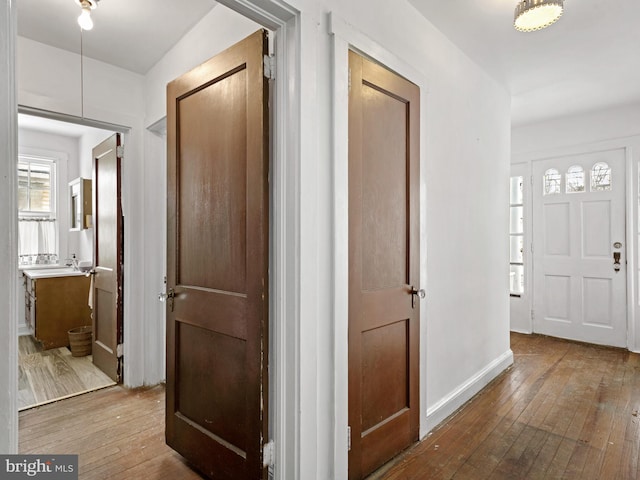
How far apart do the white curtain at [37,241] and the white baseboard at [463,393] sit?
5.09 meters

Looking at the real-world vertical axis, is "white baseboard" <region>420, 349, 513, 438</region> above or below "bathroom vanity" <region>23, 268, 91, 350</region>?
below

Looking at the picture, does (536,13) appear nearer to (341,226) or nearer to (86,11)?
(341,226)

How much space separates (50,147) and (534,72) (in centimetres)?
573

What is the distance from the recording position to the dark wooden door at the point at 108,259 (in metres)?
2.89

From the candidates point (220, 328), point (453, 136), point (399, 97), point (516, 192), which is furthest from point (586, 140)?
point (220, 328)

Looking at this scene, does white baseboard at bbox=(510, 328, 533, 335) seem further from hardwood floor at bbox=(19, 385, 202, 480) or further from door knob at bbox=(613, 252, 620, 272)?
hardwood floor at bbox=(19, 385, 202, 480)

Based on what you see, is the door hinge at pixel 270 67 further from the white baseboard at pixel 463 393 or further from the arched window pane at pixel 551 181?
the arched window pane at pixel 551 181

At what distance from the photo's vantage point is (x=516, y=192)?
4645mm

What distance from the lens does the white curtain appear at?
4.59 meters

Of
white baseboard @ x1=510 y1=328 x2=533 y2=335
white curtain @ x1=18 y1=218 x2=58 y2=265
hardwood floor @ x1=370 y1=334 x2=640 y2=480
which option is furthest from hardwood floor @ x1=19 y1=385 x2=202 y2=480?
white baseboard @ x1=510 y1=328 x2=533 y2=335

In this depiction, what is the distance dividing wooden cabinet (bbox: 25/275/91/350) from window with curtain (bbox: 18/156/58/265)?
30.6 inches

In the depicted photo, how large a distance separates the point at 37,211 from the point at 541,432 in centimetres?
596

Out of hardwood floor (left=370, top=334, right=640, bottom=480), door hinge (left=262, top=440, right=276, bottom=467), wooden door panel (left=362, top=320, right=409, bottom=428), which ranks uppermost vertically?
wooden door panel (left=362, top=320, right=409, bottom=428)

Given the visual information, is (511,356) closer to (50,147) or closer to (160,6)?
(160,6)
